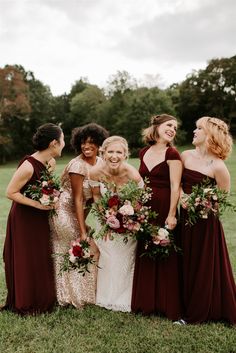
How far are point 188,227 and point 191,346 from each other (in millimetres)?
1385

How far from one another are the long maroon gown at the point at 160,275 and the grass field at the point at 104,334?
0.18 meters

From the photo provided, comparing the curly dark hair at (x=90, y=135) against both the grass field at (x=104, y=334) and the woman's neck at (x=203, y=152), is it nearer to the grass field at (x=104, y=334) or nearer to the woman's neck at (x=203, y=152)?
the woman's neck at (x=203, y=152)

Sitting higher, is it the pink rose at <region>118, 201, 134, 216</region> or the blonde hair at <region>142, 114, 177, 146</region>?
the blonde hair at <region>142, 114, 177, 146</region>

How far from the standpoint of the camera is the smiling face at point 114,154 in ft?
17.7

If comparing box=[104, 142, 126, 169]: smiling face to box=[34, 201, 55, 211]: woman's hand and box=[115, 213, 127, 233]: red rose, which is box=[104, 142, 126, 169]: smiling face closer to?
box=[115, 213, 127, 233]: red rose

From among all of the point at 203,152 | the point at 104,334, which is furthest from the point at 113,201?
the point at 104,334

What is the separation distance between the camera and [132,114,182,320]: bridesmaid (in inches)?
210

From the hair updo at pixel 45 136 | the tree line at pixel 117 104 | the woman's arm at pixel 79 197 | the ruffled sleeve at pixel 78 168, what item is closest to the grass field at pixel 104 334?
the woman's arm at pixel 79 197

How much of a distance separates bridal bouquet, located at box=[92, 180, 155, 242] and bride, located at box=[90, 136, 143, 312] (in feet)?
1.39

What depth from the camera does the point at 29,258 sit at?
5570mm

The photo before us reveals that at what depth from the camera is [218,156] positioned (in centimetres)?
520

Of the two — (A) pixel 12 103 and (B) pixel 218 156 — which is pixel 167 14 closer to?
(B) pixel 218 156

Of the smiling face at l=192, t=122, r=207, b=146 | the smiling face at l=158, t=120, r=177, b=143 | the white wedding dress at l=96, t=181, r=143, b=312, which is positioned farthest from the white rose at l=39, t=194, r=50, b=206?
the smiling face at l=192, t=122, r=207, b=146

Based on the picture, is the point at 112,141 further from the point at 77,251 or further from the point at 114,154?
the point at 77,251
